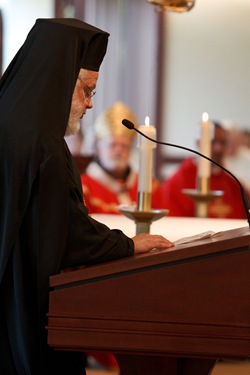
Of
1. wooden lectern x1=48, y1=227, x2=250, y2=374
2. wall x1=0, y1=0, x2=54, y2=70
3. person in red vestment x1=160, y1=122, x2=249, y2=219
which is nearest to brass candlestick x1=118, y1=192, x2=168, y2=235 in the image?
wooden lectern x1=48, y1=227, x2=250, y2=374

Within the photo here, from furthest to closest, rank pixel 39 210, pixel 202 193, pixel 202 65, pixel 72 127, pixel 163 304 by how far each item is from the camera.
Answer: pixel 202 65, pixel 202 193, pixel 72 127, pixel 39 210, pixel 163 304

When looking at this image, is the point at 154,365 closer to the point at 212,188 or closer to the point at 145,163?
the point at 145,163

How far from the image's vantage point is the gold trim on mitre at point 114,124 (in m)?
7.61

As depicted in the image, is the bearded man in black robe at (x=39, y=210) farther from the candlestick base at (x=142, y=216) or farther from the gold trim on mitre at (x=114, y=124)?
the gold trim on mitre at (x=114, y=124)

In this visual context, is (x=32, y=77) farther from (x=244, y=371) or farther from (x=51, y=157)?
(x=244, y=371)

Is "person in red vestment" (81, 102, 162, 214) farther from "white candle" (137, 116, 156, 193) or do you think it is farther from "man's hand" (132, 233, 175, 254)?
"man's hand" (132, 233, 175, 254)

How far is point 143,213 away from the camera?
392 centimetres

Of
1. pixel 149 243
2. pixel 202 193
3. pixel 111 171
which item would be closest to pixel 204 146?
pixel 202 193

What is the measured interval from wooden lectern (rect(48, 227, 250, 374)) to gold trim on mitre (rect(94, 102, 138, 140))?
187 inches

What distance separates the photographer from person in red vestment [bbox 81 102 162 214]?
7500mm

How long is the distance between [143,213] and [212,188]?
498cm

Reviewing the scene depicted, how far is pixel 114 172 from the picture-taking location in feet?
25.1

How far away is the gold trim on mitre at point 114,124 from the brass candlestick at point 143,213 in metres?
3.53

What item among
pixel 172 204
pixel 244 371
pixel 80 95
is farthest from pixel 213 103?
pixel 80 95
